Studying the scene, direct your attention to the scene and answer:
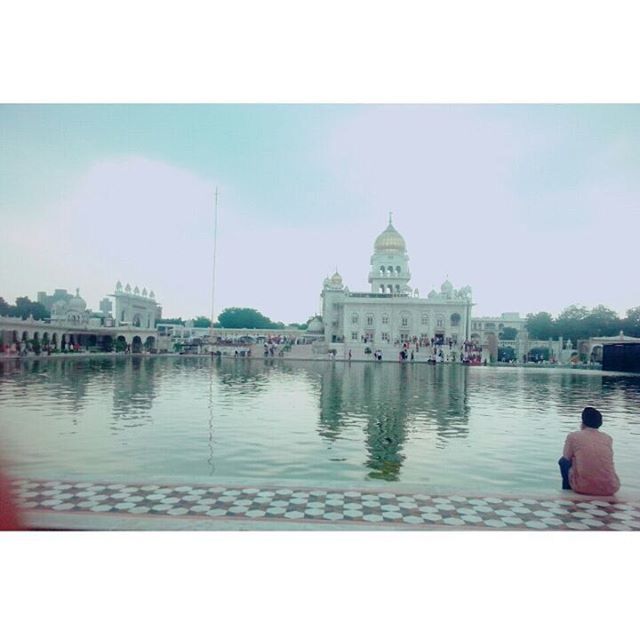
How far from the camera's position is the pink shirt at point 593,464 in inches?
166

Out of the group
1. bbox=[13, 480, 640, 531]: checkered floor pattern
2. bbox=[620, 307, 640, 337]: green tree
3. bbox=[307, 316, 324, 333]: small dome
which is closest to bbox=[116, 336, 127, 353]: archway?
bbox=[307, 316, 324, 333]: small dome

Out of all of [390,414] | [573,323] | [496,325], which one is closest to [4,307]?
[390,414]

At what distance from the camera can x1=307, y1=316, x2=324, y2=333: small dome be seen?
3166 centimetres

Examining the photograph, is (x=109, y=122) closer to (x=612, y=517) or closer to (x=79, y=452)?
(x=79, y=452)

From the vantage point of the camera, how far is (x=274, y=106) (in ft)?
18.6

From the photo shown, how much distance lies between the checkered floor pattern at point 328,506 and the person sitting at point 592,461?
12 cm

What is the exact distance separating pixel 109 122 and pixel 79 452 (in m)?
3.35

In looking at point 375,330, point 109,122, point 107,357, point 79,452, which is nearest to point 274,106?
point 109,122

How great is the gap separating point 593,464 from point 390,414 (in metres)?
3.96

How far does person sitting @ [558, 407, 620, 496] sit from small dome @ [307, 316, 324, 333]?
27213 millimetres

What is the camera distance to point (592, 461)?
4.25 meters

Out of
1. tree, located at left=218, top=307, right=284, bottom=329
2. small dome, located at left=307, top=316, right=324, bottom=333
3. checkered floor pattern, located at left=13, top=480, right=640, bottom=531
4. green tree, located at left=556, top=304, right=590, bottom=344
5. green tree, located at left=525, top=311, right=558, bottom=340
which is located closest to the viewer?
checkered floor pattern, located at left=13, top=480, right=640, bottom=531

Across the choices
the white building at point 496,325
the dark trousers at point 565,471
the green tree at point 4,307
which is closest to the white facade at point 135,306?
the green tree at point 4,307

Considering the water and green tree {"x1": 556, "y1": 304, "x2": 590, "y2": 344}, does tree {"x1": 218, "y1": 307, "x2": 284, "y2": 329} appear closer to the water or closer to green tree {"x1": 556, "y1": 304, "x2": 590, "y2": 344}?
the water
